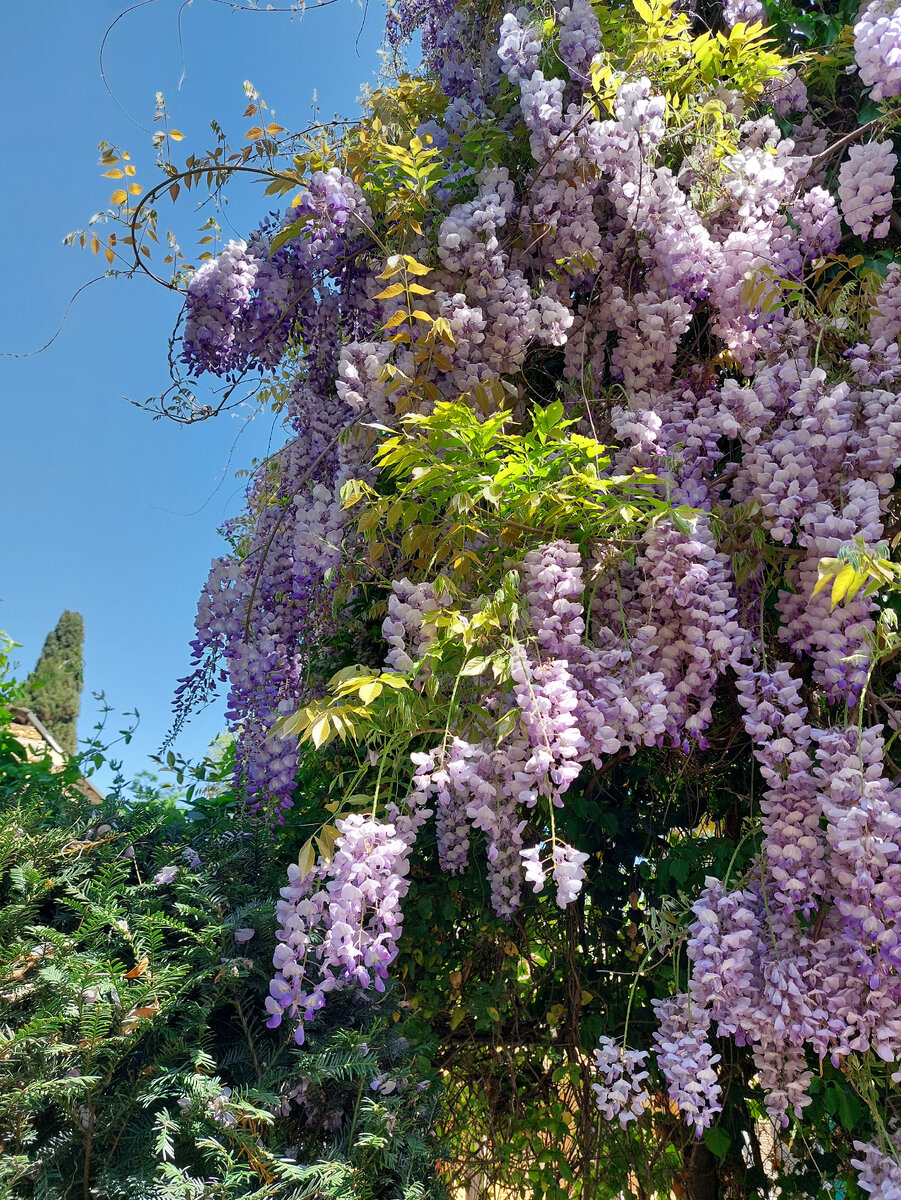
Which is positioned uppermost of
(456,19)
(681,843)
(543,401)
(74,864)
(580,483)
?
(456,19)

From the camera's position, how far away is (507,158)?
8.30ft

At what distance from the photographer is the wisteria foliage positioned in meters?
1.49

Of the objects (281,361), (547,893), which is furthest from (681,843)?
(281,361)

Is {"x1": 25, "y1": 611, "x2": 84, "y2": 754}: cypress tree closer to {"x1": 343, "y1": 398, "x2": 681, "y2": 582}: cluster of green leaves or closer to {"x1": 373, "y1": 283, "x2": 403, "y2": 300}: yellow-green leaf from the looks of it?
{"x1": 373, "y1": 283, "x2": 403, "y2": 300}: yellow-green leaf

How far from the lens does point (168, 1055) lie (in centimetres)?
153

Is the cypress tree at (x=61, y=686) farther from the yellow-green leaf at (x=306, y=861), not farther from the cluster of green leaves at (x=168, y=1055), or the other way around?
the yellow-green leaf at (x=306, y=861)

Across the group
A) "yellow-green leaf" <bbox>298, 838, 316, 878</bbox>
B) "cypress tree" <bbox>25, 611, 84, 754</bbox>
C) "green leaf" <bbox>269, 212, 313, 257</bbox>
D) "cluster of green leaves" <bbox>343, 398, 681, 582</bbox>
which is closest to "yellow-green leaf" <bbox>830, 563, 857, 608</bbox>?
"cluster of green leaves" <bbox>343, 398, 681, 582</bbox>

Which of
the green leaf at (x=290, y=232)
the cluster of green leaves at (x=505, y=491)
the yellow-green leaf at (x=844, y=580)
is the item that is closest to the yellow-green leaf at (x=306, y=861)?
the cluster of green leaves at (x=505, y=491)

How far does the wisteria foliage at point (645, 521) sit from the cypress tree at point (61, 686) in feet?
53.9

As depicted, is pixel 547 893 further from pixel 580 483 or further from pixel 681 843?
pixel 580 483

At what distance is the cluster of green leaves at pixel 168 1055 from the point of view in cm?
141

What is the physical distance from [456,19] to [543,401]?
1415mm

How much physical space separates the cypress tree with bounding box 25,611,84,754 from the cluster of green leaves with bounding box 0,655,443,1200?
16.8 metres

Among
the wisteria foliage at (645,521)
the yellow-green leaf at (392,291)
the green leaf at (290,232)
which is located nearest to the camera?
the wisteria foliage at (645,521)
